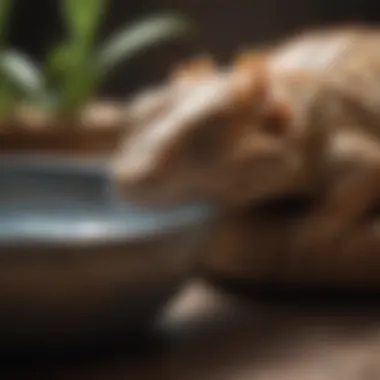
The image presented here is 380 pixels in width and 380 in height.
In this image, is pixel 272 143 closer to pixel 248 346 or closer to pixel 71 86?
pixel 248 346

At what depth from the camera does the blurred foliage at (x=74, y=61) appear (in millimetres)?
1104

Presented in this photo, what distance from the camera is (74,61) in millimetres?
1137

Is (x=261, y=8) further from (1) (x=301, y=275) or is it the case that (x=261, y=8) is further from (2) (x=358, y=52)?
(1) (x=301, y=275)

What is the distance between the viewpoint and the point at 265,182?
2.50ft

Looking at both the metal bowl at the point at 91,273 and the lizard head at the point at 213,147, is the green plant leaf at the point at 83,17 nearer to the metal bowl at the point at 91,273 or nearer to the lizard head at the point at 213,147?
the lizard head at the point at 213,147

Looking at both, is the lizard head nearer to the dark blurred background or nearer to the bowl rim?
the bowl rim

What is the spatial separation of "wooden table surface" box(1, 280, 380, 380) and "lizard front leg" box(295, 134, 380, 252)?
54mm

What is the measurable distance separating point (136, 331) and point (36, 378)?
3.0 inches

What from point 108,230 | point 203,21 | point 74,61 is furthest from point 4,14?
point 108,230

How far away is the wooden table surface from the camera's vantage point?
1.97ft

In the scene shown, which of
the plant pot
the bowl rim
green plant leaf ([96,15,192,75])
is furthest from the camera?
green plant leaf ([96,15,192,75])

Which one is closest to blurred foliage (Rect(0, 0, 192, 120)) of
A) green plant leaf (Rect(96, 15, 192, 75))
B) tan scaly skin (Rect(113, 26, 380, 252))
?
green plant leaf (Rect(96, 15, 192, 75))

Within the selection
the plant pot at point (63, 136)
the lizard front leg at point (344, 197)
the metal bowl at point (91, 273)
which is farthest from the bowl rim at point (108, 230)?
the plant pot at point (63, 136)

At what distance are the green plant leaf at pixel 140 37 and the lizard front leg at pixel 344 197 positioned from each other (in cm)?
37
